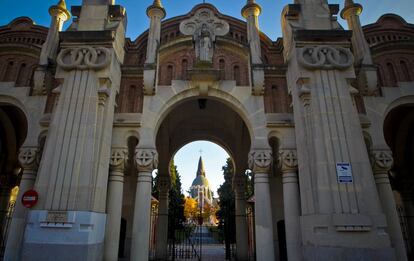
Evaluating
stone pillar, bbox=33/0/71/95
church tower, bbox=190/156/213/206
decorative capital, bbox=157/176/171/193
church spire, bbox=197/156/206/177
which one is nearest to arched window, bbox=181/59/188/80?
stone pillar, bbox=33/0/71/95

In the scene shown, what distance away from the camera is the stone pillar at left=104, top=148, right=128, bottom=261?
29.6 feet

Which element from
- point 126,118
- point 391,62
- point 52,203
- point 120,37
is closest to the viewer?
point 52,203

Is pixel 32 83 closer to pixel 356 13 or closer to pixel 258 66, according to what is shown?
pixel 258 66

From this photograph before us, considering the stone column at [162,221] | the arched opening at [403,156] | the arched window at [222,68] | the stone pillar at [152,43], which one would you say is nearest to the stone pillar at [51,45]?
the stone pillar at [152,43]

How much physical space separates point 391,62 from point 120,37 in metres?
12.4

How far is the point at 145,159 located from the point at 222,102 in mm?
4085

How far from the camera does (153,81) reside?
11.0m

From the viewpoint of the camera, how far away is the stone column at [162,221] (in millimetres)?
15484

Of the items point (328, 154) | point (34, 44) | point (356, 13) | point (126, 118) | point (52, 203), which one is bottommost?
point (52, 203)

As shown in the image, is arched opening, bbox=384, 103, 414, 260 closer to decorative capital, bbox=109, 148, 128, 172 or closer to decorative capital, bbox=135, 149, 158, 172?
decorative capital, bbox=135, 149, 158, 172

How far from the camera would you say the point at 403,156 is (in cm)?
1603

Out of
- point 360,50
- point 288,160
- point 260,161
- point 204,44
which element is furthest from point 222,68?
point 360,50

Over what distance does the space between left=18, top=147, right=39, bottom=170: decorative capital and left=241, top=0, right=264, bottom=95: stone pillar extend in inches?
353

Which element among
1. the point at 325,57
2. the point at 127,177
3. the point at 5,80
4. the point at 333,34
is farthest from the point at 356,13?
Answer: the point at 5,80
